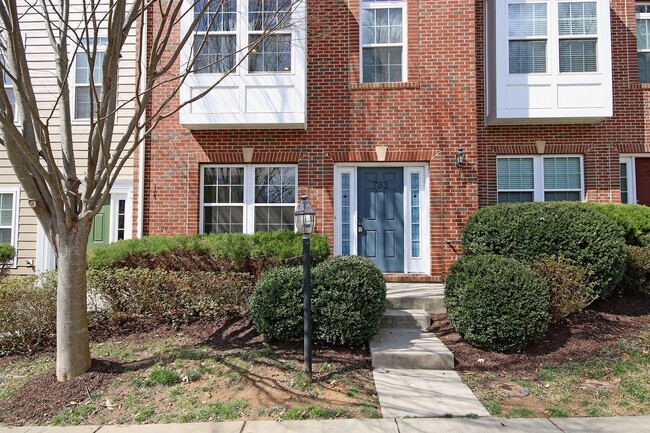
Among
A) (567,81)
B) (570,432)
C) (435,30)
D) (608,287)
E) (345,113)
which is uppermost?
(435,30)

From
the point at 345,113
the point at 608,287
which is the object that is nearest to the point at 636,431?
the point at 608,287

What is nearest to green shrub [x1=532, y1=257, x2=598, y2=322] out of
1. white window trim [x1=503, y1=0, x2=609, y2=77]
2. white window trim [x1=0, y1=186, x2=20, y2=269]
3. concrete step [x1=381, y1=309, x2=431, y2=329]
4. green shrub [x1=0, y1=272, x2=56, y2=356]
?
concrete step [x1=381, y1=309, x2=431, y2=329]

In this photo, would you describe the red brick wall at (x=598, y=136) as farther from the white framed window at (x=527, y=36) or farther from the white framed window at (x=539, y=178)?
the white framed window at (x=527, y=36)

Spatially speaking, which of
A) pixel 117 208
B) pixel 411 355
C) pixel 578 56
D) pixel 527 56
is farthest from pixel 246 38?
pixel 578 56

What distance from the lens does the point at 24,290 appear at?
17.7 ft

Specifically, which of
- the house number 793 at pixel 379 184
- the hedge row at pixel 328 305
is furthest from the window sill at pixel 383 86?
the hedge row at pixel 328 305

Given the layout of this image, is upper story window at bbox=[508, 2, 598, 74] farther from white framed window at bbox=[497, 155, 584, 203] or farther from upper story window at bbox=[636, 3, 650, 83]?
white framed window at bbox=[497, 155, 584, 203]

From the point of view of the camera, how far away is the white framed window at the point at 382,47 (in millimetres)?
8305

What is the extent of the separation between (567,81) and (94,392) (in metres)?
9.29

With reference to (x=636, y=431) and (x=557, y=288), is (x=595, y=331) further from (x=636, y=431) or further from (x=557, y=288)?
(x=636, y=431)

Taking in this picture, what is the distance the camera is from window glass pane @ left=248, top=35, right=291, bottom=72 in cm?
793

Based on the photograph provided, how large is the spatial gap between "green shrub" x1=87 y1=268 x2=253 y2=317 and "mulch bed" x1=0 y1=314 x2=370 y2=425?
19 centimetres

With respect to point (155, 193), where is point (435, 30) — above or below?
above

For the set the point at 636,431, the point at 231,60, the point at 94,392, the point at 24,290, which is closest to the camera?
the point at 636,431
